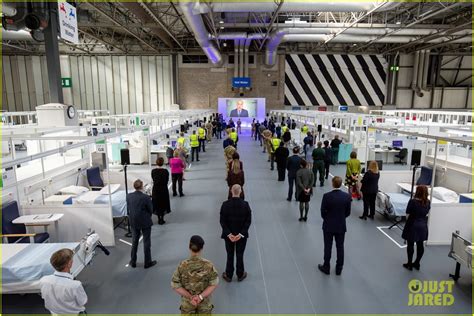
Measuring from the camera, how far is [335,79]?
991 inches

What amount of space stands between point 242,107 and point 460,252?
20.8m

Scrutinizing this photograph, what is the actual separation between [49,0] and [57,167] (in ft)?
15.2

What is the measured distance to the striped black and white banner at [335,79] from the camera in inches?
982

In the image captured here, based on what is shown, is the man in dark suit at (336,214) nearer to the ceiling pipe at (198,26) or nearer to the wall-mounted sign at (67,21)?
the wall-mounted sign at (67,21)

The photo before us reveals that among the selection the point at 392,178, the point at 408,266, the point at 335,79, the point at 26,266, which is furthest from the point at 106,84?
the point at 408,266

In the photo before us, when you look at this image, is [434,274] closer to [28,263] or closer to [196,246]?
[196,246]

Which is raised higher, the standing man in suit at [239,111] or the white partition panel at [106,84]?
the white partition panel at [106,84]

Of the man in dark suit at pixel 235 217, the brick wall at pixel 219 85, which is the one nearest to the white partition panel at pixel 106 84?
the brick wall at pixel 219 85

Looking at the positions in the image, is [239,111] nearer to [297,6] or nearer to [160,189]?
[297,6]

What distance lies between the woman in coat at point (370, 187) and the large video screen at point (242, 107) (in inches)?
704

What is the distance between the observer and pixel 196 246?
2682 mm

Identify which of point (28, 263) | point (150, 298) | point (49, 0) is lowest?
point (150, 298)

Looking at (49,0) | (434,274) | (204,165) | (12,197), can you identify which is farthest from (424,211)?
(49,0)

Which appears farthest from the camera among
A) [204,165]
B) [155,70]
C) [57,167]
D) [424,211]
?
[155,70]
